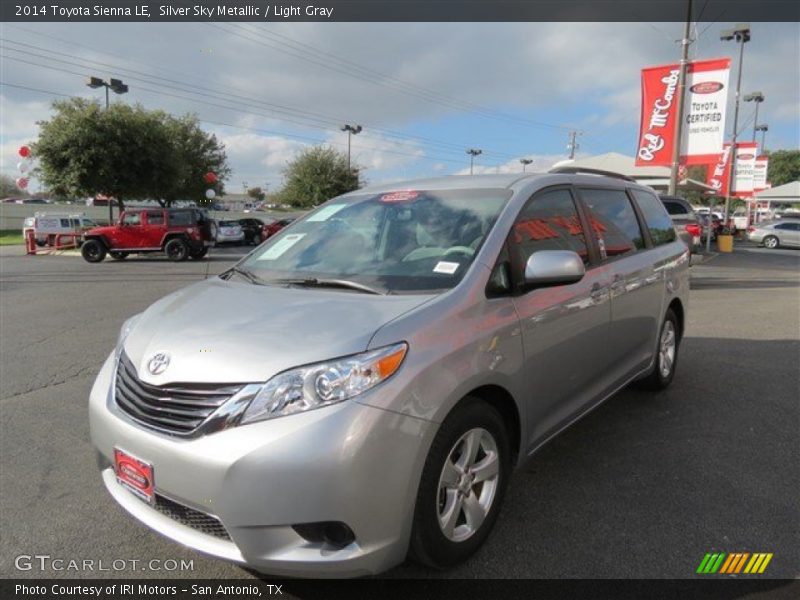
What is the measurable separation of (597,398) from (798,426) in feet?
6.03

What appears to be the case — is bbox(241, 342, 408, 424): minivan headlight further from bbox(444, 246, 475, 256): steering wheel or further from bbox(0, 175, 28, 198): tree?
bbox(0, 175, 28, 198): tree

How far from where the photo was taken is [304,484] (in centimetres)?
196

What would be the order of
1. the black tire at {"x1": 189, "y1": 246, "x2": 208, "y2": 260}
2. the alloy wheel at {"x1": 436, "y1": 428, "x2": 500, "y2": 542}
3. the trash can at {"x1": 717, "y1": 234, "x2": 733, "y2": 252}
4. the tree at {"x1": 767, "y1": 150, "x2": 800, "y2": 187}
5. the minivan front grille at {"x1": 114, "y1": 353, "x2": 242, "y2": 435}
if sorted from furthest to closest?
1. the tree at {"x1": 767, "y1": 150, "x2": 800, "y2": 187}
2. the trash can at {"x1": 717, "y1": 234, "x2": 733, "y2": 252}
3. the black tire at {"x1": 189, "y1": 246, "x2": 208, "y2": 260}
4. the alloy wheel at {"x1": 436, "y1": 428, "x2": 500, "y2": 542}
5. the minivan front grille at {"x1": 114, "y1": 353, "x2": 242, "y2": 435}

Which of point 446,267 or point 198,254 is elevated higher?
point 446,267

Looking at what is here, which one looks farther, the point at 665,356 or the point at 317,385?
the point at 665,356

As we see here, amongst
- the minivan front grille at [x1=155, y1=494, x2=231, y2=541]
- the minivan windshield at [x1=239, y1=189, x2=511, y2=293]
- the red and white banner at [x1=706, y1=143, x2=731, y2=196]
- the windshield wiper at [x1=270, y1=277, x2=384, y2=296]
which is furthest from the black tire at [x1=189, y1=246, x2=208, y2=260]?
the red and white banner at [x1=706, y1=143, x2=731, y2=196]

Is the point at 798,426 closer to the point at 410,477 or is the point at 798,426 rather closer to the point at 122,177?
the point at 410,477

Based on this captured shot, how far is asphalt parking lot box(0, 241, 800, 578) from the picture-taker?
105 inches

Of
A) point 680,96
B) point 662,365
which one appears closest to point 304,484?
point 662,365

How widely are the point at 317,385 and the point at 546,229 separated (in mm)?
1818

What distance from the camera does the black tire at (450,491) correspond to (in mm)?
2240

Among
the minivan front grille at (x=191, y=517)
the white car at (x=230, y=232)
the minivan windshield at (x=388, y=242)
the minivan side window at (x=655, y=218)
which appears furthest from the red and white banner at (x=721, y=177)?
the minivan front grille at (x=191, y=517)

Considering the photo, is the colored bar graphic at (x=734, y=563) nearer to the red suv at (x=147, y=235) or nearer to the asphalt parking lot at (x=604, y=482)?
the asphalt parking lot at (x=604, y=482)

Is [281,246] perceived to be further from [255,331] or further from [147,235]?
[147,235]
